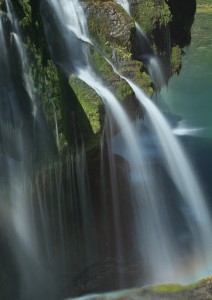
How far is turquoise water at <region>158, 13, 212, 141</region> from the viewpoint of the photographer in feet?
56.2

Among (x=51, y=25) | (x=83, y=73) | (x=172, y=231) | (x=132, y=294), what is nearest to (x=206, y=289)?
(x=132, y=294)

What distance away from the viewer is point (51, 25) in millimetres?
8570

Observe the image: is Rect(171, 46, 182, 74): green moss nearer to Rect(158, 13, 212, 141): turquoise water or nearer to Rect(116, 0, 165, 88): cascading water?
Rect(116, 0, 165, 88): cascading water

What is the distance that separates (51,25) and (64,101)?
1.60 metres

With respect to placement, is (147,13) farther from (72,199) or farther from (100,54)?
(72,199)

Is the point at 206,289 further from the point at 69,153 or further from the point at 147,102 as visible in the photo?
the point at 147,102

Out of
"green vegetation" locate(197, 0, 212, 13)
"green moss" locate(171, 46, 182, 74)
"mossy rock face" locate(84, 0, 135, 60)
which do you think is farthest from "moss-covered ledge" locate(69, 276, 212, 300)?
"green vegetation" locate(197, 0, 212, 13)

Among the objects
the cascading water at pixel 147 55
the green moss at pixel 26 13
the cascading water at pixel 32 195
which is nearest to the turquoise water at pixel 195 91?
the cascading water at pixel 147 55

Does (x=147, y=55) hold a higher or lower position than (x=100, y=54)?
higher

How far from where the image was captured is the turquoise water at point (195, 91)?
17.1 m

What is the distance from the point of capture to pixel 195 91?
20.6 m

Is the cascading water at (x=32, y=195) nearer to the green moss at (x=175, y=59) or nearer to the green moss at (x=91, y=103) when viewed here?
the green moss at (x=91, y=103)

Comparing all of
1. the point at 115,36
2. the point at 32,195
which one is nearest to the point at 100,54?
the point at 115,36

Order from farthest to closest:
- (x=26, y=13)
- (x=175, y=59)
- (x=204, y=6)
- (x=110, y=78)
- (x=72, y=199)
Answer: (x=204, y=6) < (x=175, y=59) < (x=110, y=78) < (x=72, y=199) < (x=26, y=13)
